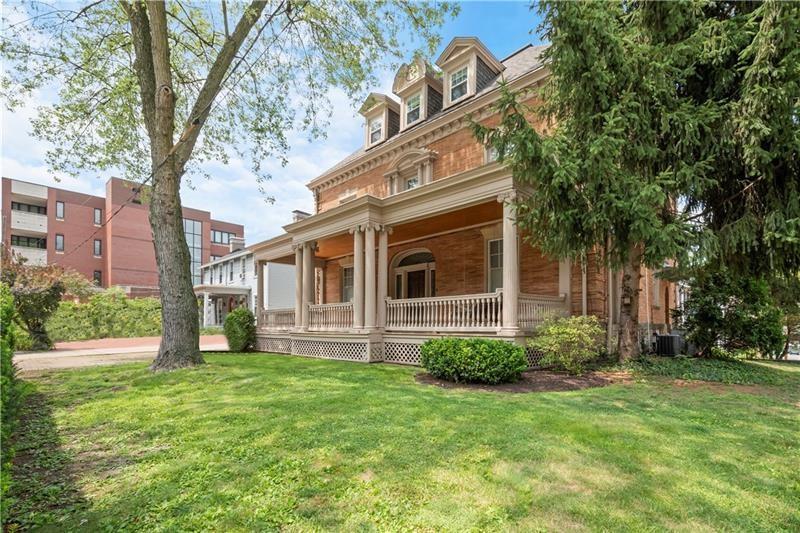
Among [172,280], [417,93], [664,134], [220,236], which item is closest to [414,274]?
[417,93]

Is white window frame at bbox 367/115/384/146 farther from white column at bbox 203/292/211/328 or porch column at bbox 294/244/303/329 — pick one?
white column at bbox 203/292/211/328

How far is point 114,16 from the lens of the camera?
10852 millimetres

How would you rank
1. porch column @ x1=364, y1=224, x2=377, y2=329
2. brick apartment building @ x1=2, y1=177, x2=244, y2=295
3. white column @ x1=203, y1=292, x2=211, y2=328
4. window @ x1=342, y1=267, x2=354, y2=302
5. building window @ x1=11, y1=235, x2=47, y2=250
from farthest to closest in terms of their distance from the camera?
building window @ x1=11, y1=235, x2=47, y2=250 < brick apartment building @ x1=2, y1=177, x2=244, y2=295 < white column @ x1=203, y1=292, x2=211, y2=328 < window @ x1=342, y1=267, x2=354, y2=302 < porch column @ x1=364, y1=224, x2=377, y2=329

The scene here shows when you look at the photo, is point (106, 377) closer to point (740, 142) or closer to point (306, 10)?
point (306, 10)

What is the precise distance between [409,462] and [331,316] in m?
9.43

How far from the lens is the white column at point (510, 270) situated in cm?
842

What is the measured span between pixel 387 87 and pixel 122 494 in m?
17.2

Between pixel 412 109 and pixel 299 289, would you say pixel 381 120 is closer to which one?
pixel 412 109

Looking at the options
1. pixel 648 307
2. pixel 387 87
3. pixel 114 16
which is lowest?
pixel 648 307

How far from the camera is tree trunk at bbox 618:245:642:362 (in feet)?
29.7

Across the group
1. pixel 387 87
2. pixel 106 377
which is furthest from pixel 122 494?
pixel 387 87

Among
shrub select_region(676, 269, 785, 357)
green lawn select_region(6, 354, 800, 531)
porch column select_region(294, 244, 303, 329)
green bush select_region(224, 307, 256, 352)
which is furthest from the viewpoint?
green bush select_region(224, 307, 256, 352)

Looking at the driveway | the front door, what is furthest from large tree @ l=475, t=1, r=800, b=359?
the driveway

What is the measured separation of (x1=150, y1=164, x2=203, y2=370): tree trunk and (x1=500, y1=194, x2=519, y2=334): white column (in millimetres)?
7425
